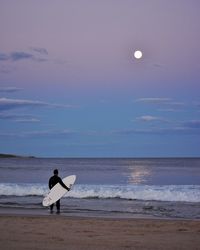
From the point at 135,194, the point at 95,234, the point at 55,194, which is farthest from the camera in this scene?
the point at 135,194

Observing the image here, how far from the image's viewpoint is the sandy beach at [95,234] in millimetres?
11164

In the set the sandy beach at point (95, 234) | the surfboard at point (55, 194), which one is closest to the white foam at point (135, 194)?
the surfboard at point (55, 194)

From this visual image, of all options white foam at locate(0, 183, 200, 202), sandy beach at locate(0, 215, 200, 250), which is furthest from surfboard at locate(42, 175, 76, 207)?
white foam at locate(0, 183, 200, 202)

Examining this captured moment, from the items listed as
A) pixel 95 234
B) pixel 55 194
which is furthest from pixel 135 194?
pixel 95 234

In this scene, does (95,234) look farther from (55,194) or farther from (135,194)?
(135,194)

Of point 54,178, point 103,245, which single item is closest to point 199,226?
point 103,245

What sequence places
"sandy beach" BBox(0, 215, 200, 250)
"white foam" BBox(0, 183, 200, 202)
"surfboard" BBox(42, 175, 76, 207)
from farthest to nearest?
"white foam" BBox(0, 183, 200, 202) → "surfboard" BBox(42, 175, 76, 207) → "sandy beach" BBox(0, 215, 200, 250)

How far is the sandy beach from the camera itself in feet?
36.6

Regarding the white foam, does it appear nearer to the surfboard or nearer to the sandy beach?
the surfboard

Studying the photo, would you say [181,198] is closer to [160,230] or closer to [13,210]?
[13,210]

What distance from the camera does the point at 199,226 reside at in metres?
14.6

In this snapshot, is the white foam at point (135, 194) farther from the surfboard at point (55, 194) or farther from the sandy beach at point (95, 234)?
the sandy beach at point (95, 234)

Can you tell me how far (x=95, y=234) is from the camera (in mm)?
12938

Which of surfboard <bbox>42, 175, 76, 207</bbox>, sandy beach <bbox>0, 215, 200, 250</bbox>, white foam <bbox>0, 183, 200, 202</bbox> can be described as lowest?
sandy beach <bbox>0, 215, 200, 250</bbox>
